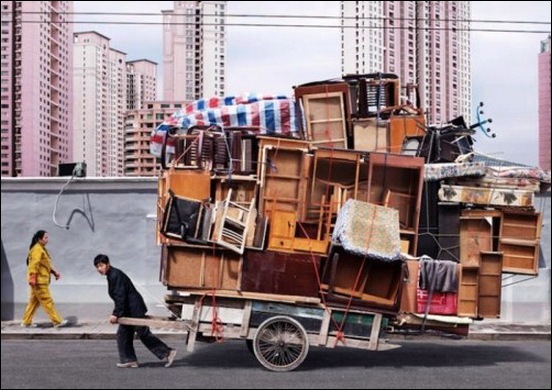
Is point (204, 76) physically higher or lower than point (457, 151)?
higher

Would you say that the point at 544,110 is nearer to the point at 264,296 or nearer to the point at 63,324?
the point at 264,296

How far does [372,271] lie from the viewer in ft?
25.4

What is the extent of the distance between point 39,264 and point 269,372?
17.3 ft

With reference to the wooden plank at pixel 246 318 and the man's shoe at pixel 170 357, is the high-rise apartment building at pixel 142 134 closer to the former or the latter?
the man's shoe at pixel 170 357

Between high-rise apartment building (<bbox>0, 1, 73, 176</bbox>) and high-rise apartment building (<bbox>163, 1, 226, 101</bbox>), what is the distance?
6.21 feet

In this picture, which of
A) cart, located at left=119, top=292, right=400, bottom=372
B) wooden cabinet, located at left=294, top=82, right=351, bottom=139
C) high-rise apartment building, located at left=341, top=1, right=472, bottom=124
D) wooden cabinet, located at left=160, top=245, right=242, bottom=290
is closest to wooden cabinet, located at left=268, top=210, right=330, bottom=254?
wooden cabinet, located at left=160, top=245, right=242, bottom=290

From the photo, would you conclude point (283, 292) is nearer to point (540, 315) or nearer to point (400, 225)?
point (400, 225)

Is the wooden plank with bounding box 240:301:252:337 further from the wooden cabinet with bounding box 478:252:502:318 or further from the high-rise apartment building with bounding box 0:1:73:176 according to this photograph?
the high-rise apartment building with bounding box 0:1:73:176

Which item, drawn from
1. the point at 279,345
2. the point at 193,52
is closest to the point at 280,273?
the point at 279,345

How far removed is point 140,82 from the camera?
41.8 feet

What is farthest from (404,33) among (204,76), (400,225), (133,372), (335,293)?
(133,372)

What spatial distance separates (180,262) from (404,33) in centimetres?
592

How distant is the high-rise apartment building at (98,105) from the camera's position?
1243 centimetres

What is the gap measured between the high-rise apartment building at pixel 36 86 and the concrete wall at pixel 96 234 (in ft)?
1.98
